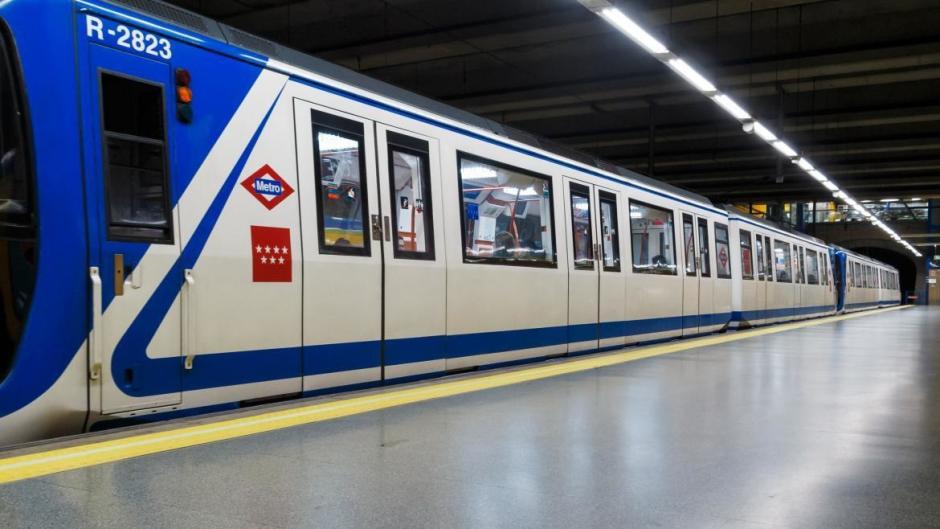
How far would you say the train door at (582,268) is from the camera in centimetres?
906

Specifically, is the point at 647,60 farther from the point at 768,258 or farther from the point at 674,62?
the point at 768,258

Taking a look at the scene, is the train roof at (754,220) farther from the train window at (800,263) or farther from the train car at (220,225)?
the train car at (220,225)

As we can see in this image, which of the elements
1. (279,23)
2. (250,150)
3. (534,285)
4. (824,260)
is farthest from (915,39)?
(824,260)

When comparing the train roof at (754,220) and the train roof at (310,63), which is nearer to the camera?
the train roof at (310,63)

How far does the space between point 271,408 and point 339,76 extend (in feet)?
8.47

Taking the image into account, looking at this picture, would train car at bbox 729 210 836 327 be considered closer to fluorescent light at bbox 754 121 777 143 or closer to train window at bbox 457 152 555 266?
fluorescent light at bbox 754 121 777 143

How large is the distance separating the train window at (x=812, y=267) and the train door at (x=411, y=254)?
19.2m

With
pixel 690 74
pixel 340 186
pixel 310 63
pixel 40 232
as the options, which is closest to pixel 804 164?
pixel 690 74

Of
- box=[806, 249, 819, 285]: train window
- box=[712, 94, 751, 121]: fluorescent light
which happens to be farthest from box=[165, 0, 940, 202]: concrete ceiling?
box=[806, 249, 819, 285]: train window

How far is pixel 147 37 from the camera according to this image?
14.6ft

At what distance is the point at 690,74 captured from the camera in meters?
11.1

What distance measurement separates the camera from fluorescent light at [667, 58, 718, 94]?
1059 cm

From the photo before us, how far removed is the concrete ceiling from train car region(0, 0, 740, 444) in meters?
4.39

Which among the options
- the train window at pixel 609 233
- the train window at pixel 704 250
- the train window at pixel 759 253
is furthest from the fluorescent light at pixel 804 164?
the train window at pixel 609 233
